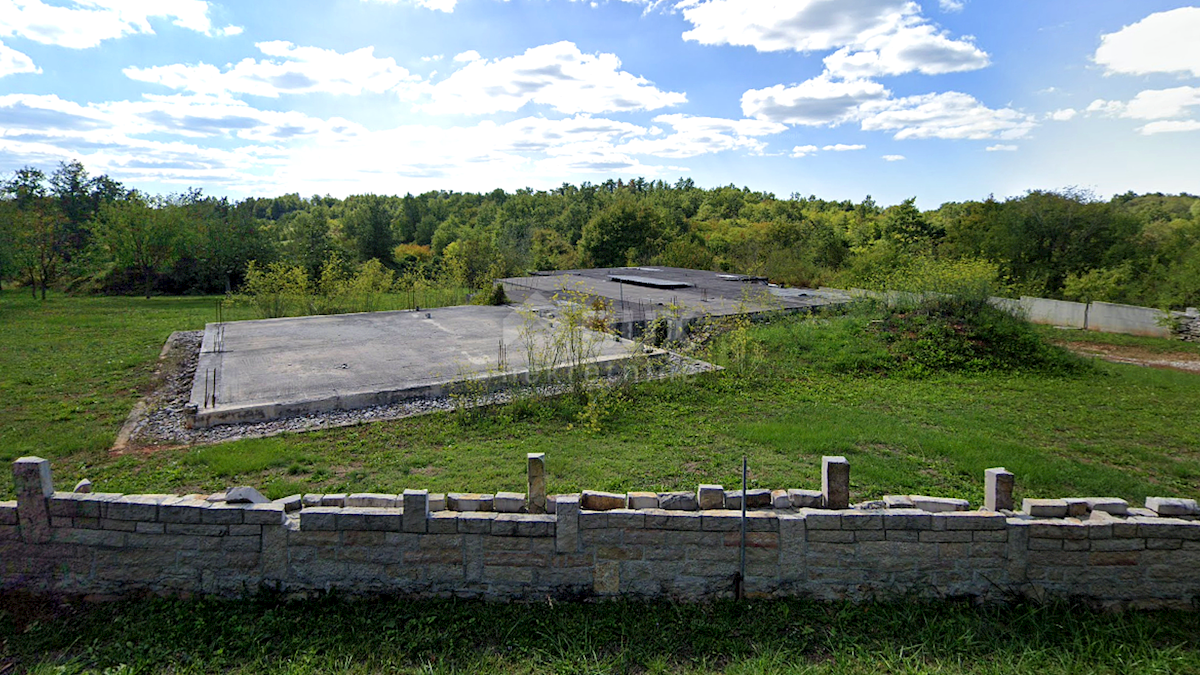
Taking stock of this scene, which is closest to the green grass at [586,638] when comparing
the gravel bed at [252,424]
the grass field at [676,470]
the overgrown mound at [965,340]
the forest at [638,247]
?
the grass field at [676,470]

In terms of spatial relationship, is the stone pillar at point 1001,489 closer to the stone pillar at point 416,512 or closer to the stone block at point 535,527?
the stone block at point 535,527

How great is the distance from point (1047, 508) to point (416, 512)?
3.92 m

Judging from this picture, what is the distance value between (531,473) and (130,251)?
1063 inches

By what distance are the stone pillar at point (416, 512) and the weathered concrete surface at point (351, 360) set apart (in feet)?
15.0

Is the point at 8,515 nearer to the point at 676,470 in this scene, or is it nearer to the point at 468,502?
the point at 468,502

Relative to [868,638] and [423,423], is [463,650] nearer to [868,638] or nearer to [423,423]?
[868,638]

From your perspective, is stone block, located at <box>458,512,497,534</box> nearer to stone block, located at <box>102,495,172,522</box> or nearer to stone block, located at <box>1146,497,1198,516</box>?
stone block, located at <box>102,495,172,522</box>

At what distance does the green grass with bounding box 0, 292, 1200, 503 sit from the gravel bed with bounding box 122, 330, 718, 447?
10.9 inches

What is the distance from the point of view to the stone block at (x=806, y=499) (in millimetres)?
4109

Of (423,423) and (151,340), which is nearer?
(423,423)

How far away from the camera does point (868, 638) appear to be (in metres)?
3.49

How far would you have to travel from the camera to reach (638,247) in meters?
32.9

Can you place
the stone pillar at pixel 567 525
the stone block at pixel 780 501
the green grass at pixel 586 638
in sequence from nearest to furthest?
the green grass at pixel 586 638 < the stone pillar at pixel 567 525 < the stone block at pixel 780 501

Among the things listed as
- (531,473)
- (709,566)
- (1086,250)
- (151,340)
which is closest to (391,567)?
(531,473)
